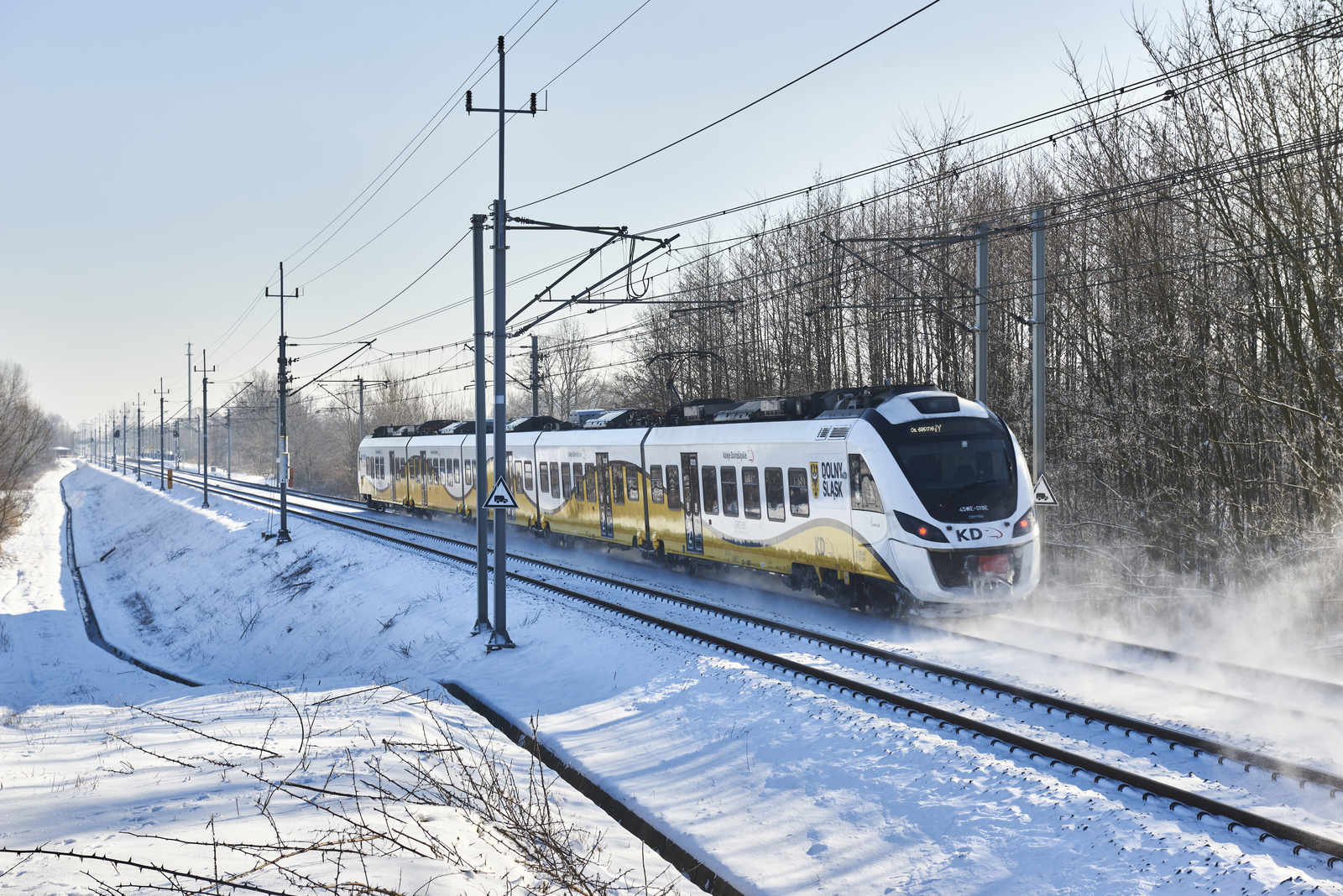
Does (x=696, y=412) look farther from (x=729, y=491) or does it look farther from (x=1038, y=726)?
(x=1038, y=726)

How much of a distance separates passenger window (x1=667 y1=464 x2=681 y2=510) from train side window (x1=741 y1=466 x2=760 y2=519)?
2540 millimetres

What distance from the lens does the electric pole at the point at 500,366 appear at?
14625 millimetres

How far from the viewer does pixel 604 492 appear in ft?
77.4

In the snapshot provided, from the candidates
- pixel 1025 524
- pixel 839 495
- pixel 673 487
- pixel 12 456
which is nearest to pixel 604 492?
pixel 673 487

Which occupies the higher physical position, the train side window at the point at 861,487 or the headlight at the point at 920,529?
the train side window at the point at 861,487

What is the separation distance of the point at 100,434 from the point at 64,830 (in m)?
203

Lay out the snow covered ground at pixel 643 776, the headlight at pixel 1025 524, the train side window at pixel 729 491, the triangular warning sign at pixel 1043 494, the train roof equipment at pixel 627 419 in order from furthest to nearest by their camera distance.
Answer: the train roof equipment at pixel 627 419 → the train side window at pixel 729 491 → the triangular warning sign at pixel 1043 494 → the headlight at pixel 1025 524 → the snow covered ground at pixel 643 776

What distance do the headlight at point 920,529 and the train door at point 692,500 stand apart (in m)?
5.96

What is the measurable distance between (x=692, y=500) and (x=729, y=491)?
155cm

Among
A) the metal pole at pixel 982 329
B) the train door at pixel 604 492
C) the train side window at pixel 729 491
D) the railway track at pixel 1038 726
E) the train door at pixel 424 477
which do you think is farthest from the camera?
the train door at pixel 424 477

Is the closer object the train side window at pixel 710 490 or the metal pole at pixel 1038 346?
the metal pole at pixel 1038 346

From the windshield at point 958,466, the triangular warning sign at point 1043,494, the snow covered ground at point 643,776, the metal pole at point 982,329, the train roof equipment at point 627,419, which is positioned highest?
the metal pole at point 982,329

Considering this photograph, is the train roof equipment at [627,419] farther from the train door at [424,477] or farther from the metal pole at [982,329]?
the train door at [424,477]

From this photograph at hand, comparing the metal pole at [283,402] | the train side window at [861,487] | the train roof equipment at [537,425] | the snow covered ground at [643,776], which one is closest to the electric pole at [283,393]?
the metal pole at [283,402]
